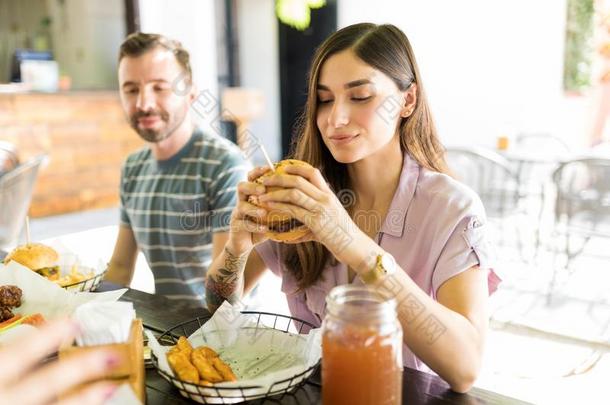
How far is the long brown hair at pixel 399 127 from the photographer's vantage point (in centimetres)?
134

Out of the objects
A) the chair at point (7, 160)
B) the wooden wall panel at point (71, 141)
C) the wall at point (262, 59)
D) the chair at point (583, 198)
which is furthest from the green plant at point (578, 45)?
the chair at point (7, 160)

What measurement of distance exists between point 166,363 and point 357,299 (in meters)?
0.36

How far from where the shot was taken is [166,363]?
3.11 ft

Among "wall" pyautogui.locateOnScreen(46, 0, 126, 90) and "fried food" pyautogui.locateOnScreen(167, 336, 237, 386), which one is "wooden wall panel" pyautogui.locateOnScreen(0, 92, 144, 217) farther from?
"fried food" pyautogui.locateOnScreen(167, 336, 237, 386)

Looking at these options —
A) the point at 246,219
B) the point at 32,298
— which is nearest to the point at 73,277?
the point at 32,298

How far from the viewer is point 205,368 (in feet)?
3.08

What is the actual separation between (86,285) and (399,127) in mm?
916

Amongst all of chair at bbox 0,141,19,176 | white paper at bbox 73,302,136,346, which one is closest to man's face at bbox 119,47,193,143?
white paper at bbox 73,302,136,346

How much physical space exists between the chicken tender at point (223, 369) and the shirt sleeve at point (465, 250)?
512 mm

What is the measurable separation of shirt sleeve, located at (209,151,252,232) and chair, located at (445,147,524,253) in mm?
2447

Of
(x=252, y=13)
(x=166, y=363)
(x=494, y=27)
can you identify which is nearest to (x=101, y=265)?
(x=166, y=363)

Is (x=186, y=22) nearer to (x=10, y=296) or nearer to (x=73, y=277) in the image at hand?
(x=73, y=277)

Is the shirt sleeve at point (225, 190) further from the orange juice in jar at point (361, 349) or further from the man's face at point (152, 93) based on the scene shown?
the orange juice in jar at point (361, 349)

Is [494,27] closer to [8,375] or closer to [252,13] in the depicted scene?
[252,13]
